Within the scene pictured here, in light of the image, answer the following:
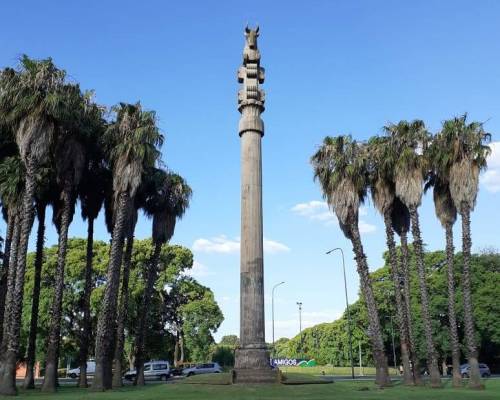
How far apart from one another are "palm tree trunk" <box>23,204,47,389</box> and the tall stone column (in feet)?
50.3

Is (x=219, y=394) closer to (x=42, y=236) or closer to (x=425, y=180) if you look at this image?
(x=42, y=236)

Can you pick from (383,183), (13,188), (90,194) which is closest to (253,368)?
(13,188)

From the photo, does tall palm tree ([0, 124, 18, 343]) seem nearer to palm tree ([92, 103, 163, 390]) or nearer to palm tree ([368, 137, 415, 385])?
palm tree ([92, 103, 163, 390])

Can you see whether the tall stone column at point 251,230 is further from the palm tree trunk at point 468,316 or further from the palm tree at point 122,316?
the palm tree trunk at point 468,316

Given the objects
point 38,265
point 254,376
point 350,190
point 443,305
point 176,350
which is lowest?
point 176,350

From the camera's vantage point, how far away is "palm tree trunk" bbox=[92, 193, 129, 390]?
91.3 ft

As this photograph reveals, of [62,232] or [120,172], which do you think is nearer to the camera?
[120,172]

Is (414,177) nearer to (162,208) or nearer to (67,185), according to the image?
(162,208)

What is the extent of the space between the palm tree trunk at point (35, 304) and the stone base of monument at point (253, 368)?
15681 mm

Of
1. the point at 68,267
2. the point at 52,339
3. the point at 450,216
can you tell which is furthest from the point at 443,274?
the point at 52,339

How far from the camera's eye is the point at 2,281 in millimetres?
31391

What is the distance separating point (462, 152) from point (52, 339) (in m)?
25.7

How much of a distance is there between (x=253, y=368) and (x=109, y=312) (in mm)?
10495

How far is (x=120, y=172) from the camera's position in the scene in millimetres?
29750
